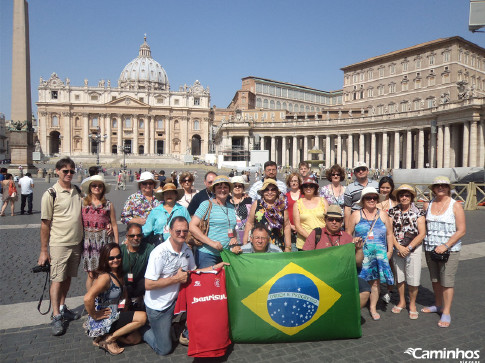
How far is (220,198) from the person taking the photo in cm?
463

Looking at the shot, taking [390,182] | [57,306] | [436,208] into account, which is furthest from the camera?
[390,182]

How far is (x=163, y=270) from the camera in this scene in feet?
13.0

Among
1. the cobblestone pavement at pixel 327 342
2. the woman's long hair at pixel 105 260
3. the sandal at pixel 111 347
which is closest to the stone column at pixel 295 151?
the cobblestone pavement at pixel 327 342

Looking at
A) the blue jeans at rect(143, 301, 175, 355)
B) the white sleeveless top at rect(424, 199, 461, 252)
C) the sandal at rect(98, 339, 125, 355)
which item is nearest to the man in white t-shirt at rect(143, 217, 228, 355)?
the blue jeans at rect(143, 301, 175, 355)

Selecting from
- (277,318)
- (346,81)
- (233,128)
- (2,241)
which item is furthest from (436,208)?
(346,81)

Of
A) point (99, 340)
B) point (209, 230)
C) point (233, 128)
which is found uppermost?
point (233, 128)

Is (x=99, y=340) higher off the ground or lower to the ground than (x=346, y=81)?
lower

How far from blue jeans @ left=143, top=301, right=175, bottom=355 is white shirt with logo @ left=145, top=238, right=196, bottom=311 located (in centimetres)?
6

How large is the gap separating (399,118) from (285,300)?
48124 mm

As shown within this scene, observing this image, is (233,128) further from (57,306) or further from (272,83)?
(57,306)

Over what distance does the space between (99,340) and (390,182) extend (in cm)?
479

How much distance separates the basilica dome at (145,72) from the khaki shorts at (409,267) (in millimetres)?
117404

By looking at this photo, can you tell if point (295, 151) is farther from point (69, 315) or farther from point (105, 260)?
point (105, 260)

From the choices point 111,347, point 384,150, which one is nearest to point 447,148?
point 384,150
